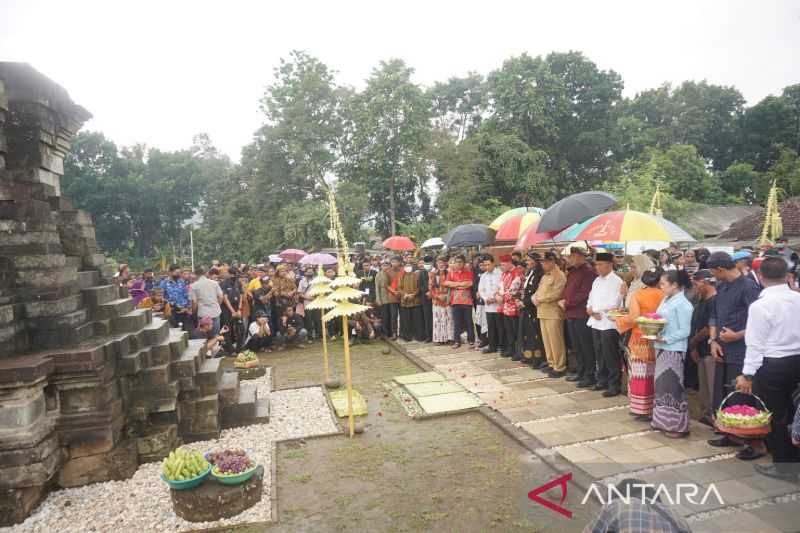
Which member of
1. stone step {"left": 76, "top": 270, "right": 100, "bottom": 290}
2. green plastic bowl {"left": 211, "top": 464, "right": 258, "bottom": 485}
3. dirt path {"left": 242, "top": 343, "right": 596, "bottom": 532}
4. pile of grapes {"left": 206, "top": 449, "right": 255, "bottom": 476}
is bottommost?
dirt path {"left": 242, "top": 343, "right": 596, "bottom": 532}

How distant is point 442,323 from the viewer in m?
10.8

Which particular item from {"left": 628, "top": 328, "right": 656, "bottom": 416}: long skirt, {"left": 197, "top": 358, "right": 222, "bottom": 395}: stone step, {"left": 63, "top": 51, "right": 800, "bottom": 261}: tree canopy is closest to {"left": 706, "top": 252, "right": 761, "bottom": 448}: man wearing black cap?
{"left": 628, "top": 328, "right": 656, "bottom": 416}: long skirt

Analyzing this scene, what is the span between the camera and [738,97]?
41.8 meters

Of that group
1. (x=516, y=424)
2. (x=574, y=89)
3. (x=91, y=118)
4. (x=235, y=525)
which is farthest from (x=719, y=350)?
(x=574, y=89)

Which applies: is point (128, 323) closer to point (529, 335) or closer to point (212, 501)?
point (212, 501)

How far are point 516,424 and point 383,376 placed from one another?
322 centimetres

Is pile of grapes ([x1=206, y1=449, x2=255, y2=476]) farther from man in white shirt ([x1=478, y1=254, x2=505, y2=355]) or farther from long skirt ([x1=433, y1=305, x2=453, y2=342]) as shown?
long skirt ([x1=433, y1=305, x2=453, y2=342])

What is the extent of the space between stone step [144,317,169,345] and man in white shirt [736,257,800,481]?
20.5ft

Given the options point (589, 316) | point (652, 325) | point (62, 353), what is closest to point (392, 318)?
point (589, 316)

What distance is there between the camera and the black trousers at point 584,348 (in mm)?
7230

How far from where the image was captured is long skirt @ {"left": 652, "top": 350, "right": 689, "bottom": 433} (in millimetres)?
5242

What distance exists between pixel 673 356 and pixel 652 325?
0.42 metres

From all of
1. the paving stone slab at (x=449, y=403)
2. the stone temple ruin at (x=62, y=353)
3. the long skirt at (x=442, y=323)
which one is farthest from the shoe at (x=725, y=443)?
the long skirt at (x=442, y=323)

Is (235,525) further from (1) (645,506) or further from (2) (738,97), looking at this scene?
(2) (738,97)
